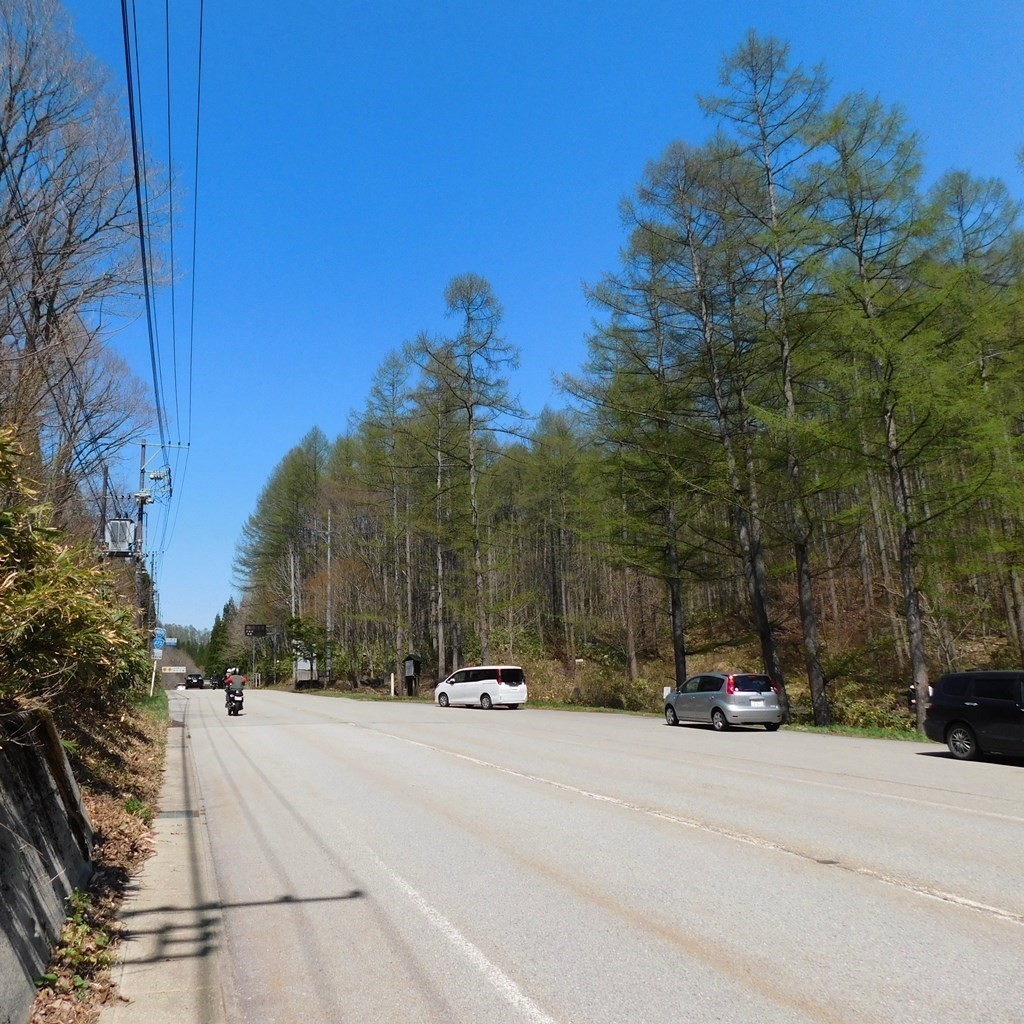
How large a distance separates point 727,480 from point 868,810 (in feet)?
54.5

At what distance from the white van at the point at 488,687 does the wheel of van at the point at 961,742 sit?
20041 millimetres

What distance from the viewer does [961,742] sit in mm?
14375

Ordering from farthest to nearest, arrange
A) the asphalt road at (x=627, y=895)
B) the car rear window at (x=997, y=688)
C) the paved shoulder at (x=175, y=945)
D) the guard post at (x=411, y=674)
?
1. the guard post at (x=411, y=674)
2. the car rear window at (x=997, y=688)
3. the paved shoulder at (x=175, y=945)
4. the asphalt road at (x=627, y=895)

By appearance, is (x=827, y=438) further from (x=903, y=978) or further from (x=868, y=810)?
(x=903, y=978)

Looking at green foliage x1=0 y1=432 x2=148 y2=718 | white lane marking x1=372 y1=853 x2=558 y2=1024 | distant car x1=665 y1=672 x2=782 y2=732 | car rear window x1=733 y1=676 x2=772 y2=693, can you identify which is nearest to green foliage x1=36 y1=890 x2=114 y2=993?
green foliage x1=0 y1=432 x2=148 y2=718

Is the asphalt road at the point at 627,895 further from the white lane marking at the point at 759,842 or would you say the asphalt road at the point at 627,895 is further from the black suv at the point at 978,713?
the black suv at the point at 978,713

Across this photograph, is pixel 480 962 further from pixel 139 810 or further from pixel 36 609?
pixel 139 810

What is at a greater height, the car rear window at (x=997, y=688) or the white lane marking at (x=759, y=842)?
the car rear window at (x=997, y=688)

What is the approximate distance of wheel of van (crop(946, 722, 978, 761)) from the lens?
46.5 ft

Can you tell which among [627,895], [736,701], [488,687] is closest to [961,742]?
[736,701]

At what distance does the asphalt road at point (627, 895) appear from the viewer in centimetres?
418

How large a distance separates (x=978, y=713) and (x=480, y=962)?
490 inches

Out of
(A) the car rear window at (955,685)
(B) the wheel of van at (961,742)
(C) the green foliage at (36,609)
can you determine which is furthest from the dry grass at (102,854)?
(A) the car rear window at (955,685)

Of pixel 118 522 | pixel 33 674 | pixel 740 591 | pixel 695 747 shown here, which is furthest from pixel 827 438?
pixel 740 591
